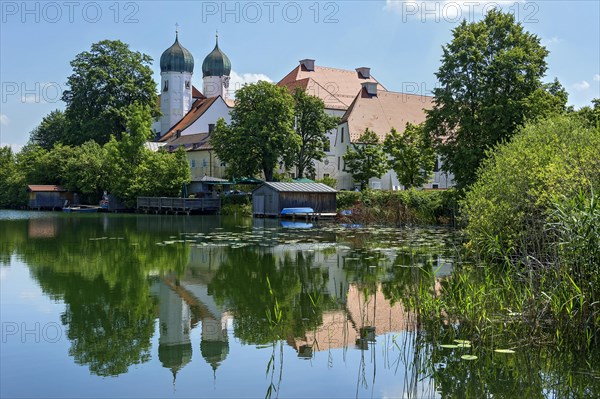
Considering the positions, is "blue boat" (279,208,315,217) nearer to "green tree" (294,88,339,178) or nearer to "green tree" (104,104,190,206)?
"green tree" (294,88,339,178)

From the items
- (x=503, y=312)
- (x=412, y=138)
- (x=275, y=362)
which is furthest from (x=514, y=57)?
(x=275, y=362)

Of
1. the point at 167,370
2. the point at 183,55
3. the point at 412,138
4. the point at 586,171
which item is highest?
the point at 183,55

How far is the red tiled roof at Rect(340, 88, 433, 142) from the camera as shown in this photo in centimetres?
6022

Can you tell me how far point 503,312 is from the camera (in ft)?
34.7

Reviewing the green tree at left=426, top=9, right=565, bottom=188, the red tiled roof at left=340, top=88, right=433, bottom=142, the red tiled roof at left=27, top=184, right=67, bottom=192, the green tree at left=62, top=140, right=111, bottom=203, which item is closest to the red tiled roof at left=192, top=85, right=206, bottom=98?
the green tree at left=62, top=140, right=111, bottom=203

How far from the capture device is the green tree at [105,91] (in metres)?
65.6

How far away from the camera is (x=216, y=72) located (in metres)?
83.3

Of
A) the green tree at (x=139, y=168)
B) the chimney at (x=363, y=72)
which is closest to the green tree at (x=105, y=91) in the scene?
the green tree at (x=139, y=168)

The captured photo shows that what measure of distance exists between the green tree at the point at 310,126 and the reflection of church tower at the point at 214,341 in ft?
141

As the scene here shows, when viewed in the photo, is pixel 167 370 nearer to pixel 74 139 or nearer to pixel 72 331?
pixel 72 331

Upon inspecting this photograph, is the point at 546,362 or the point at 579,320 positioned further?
the point at 579,320

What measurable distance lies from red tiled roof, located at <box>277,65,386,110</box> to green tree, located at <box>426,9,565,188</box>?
101 ft

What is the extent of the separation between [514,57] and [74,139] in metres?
49.5

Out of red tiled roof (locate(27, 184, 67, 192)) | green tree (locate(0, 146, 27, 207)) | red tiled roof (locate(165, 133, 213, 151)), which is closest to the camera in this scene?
red tiled roof (locate(27, 184, 67, 192))
